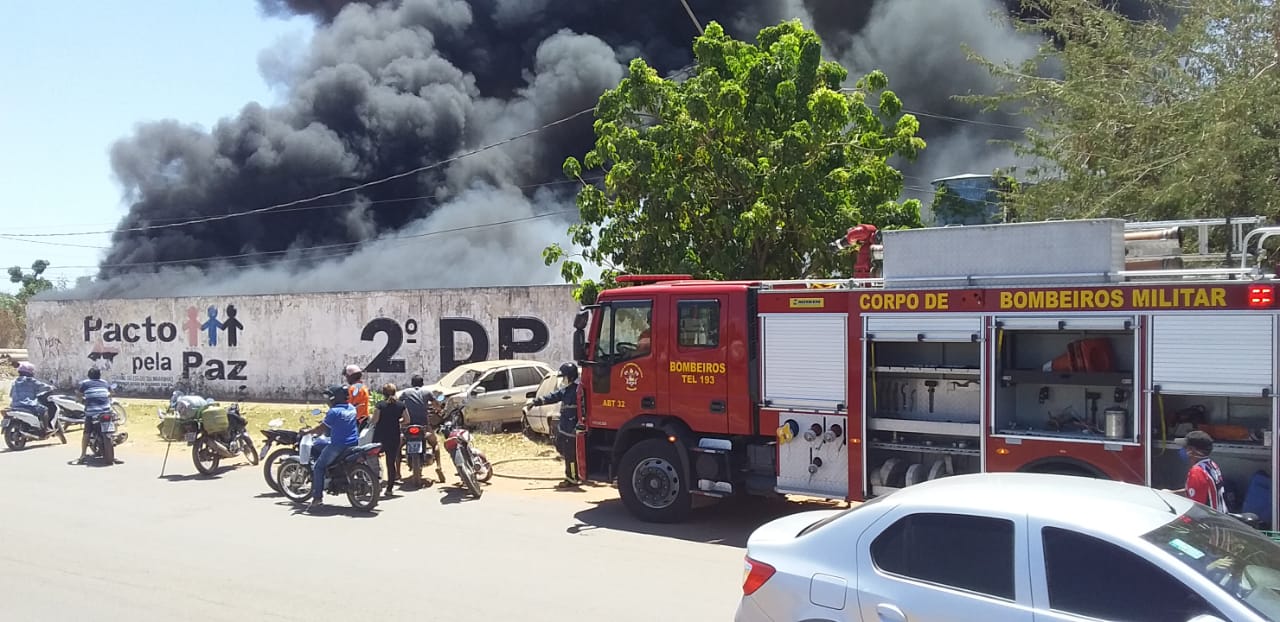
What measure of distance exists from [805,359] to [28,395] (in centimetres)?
1471

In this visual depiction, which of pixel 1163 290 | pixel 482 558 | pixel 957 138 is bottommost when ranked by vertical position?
pixel 482 558

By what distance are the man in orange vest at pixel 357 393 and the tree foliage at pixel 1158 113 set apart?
9698mm

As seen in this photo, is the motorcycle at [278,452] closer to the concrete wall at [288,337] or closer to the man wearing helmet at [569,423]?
the man wearing helmet at [569,423]

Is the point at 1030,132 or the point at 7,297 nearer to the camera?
the point at 1030,132

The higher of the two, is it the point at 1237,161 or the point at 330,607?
the point at 1237,161

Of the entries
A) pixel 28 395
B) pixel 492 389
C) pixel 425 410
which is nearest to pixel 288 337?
pixel 28 395

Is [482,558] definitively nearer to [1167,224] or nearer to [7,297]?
[1167,224]

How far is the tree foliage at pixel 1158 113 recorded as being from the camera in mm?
11227

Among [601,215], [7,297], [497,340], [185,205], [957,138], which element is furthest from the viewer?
[7,297]

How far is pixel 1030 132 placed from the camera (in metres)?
15.5

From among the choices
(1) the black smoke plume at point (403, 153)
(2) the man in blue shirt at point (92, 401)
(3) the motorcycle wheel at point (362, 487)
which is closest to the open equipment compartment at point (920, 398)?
Result: (3) the motorcycle wheel at point (362, 487)

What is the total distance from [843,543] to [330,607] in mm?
4121

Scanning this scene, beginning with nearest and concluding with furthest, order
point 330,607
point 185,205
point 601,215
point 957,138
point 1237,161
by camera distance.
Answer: point 330,607 < point 1237,161 < point 601,215 < point 957,138 < point 185,205

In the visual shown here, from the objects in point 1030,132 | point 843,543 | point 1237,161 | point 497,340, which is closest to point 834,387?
point 843,543
